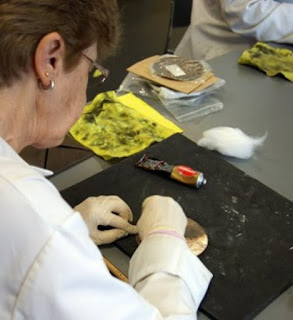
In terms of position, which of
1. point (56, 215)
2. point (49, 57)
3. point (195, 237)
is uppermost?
point (49, 57)

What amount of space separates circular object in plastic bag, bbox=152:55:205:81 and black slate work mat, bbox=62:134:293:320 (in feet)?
0.92

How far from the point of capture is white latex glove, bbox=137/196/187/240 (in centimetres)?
107

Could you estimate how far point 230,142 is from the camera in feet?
4.41

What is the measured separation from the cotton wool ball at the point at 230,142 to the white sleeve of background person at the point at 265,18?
0.76m

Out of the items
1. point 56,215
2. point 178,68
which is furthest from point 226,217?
point 178,68

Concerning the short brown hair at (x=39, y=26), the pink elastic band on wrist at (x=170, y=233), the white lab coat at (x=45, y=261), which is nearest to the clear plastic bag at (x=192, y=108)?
the pink elastic band on wrist at (x=170, y=233)

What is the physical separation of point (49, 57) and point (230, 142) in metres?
0.67

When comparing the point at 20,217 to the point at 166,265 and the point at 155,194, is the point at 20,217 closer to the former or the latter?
the point at 166,265

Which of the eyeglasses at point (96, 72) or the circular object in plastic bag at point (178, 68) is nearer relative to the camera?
the eyeglasses at point (96, 72)

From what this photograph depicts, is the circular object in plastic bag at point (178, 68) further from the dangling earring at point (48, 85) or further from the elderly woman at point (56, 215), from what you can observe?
the dangling earring at point (48, 85)

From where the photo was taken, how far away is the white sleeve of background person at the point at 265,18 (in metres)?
1.98

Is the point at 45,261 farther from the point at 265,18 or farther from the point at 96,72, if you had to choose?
the point at 265,18

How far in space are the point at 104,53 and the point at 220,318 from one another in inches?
21.4

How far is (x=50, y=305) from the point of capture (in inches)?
26.9
